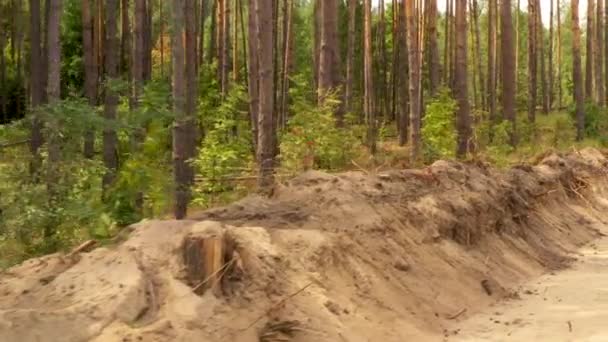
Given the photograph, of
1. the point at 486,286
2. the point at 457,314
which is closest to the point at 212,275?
the point at 457,314

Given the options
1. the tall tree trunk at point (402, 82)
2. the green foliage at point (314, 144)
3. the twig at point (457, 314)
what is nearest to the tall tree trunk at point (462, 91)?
the green foliage at point (314, 144)

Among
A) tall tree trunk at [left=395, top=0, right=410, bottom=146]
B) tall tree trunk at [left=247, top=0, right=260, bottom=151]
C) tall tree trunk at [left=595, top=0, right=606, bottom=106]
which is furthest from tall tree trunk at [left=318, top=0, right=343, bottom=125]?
tall tree trunk at [left=595, top=0, right=606, bottom=106]

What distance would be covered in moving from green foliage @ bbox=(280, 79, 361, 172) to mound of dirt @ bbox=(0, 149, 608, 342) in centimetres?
132

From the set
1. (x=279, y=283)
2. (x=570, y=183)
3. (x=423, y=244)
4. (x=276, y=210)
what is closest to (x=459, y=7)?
(x=570, y=183)

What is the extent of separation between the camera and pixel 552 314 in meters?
A: 7.08

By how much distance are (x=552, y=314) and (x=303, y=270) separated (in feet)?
9.24

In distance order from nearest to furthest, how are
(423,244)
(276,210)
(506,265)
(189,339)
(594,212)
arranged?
(189,339)
(276,210)
(423,244)
(506,265)
(594,212)

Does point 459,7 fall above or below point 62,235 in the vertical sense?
above

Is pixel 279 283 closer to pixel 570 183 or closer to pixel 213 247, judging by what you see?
pixel 213 247

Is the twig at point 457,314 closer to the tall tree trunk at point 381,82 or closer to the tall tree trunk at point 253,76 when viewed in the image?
the tall tree trunk at point 253,76

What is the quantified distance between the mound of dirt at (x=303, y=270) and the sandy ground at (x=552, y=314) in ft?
0.82

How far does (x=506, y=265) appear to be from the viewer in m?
9.11

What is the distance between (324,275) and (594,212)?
9.88 m

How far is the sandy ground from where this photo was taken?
20.5 feet
